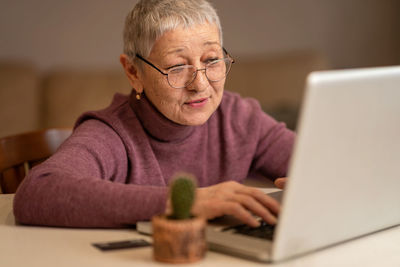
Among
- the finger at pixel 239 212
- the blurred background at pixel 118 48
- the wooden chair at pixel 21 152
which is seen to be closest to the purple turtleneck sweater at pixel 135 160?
the finger at pixel 239 212

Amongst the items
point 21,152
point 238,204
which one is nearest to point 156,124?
point 21,152

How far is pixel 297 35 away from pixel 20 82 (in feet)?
5.73

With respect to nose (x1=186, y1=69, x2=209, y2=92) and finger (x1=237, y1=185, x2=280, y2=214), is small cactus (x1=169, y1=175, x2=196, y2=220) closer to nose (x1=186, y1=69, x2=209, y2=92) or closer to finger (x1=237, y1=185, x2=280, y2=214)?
finger (x1=237, y1=185, x2=280, y2=214)

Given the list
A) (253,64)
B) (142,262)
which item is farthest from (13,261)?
(253,64)

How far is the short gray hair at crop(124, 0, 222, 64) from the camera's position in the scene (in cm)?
156

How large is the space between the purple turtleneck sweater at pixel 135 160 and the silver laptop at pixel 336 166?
0.72 feet

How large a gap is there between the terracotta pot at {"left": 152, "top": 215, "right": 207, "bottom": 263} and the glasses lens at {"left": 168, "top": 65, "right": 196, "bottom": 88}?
2.11 feet

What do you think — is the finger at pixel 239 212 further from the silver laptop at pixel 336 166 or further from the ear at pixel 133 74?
the ear at pixel 133 74

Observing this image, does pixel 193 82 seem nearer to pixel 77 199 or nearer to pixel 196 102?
pixel 196 102

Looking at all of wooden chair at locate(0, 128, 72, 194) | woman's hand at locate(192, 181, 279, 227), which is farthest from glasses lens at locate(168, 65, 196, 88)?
wooden chair at locate(0, 128, 72, 194)

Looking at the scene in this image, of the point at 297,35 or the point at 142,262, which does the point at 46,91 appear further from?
the point at 142,262

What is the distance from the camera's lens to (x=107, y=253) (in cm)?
105

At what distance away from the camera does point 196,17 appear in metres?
1.58

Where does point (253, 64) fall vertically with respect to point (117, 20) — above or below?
below
